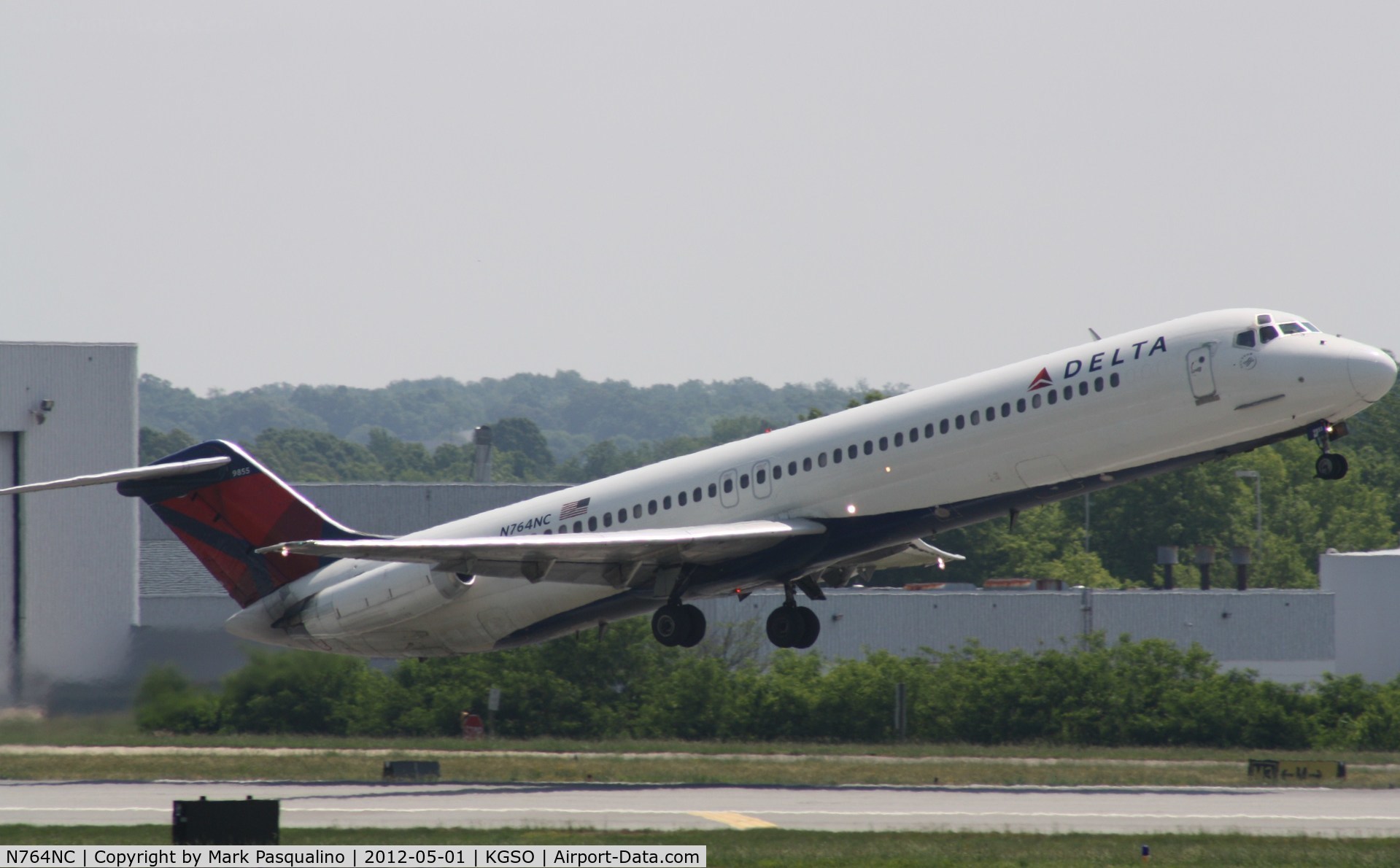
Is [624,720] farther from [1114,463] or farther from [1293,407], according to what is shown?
[1293,407]

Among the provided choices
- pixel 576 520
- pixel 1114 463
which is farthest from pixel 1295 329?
pixel 576 520

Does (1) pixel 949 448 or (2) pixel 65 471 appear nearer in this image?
(1) pixel 949 448

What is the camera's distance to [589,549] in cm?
3544

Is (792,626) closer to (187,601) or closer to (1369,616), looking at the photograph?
(187,601)

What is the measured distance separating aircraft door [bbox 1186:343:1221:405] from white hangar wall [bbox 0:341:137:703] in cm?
3279

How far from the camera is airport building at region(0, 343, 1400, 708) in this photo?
43.6 meters

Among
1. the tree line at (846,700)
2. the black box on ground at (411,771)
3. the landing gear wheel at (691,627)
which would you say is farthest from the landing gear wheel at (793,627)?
the tree line at (846,700)

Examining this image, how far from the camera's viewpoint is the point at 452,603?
3919 cm

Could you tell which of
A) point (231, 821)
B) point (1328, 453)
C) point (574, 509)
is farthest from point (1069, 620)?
point (231, 821)

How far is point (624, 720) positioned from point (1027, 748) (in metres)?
11.2

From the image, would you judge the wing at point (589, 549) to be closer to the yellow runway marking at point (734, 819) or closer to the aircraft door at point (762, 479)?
the aircraft door at point (762, 479)

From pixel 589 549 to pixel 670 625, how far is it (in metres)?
2.80

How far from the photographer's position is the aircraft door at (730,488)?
3672 cm

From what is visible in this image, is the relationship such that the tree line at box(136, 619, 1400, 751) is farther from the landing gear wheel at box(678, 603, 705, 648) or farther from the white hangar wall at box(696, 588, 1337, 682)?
the landing gear wheel at box(678, 603, 705, 648)
